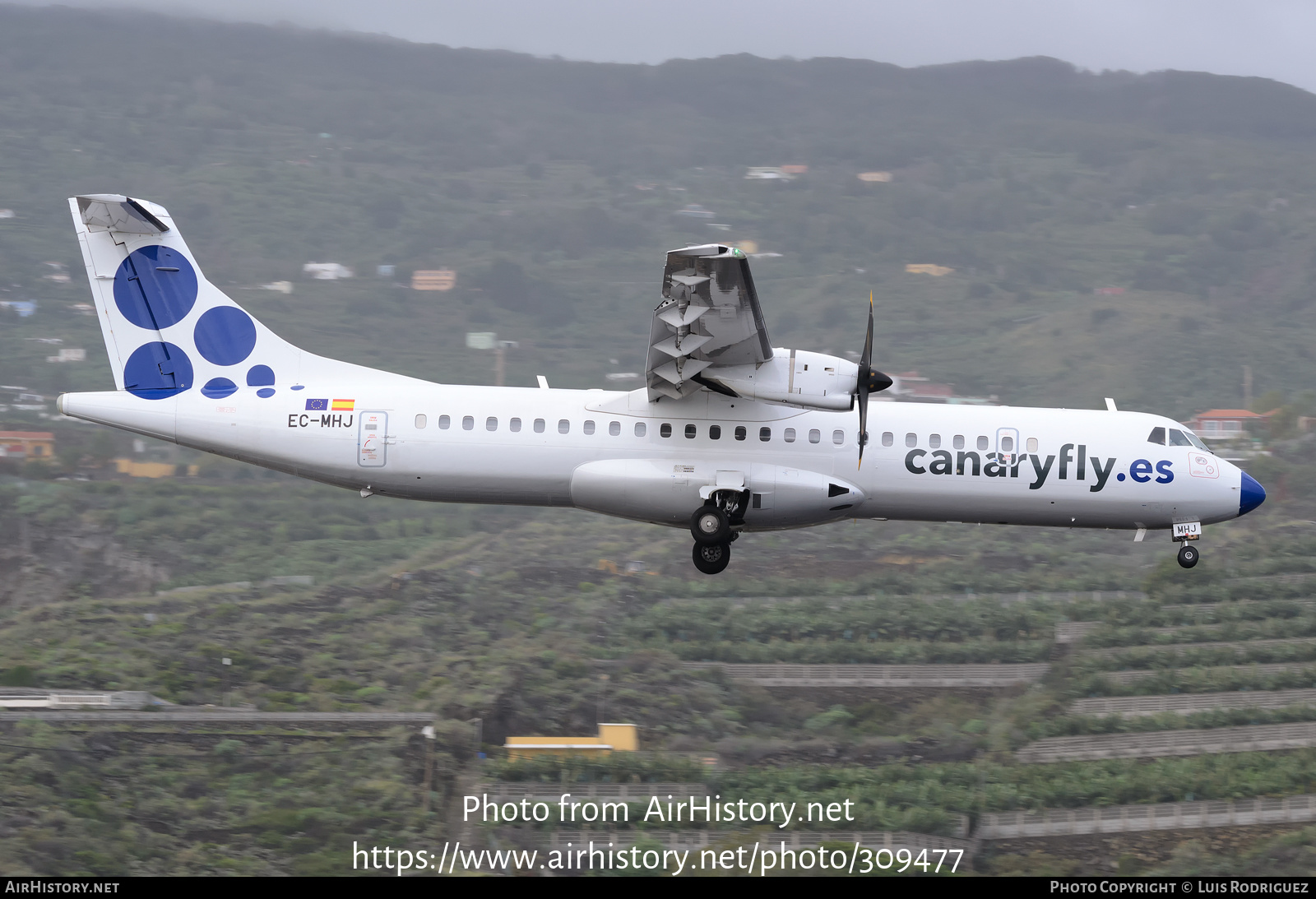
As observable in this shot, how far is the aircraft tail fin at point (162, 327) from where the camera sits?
24.0 meters

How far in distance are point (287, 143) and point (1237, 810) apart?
6566 inches

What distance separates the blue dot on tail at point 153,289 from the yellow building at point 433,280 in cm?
10805

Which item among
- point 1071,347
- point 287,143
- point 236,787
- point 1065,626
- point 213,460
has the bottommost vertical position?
point 236,787

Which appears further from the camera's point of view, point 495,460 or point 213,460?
point 213,460

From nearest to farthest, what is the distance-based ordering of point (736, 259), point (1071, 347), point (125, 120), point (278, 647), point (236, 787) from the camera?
Answer: point (736, 259) < point (236, 787) < point (278, 647) < point (1071, 347) < point (125, 120)

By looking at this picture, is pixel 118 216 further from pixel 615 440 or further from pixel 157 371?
pixel 615 440

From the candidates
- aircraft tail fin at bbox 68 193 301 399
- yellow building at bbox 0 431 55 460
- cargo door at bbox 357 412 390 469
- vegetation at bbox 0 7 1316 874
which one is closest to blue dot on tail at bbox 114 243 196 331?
aircraft tail fin at bbox 68 193 301 399

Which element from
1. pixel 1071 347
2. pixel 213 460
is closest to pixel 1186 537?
pixel 213 460

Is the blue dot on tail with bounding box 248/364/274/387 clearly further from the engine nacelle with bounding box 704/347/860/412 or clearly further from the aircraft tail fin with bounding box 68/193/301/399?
the engine nacelle with bounding box 704/347/860/412

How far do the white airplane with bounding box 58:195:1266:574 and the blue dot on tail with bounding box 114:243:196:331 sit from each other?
31 millimetres

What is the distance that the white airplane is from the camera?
76.1 feet

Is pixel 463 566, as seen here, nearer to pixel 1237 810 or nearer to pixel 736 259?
pixel 1237 810

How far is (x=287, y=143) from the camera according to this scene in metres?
181

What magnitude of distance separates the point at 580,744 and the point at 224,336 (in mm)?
21009
